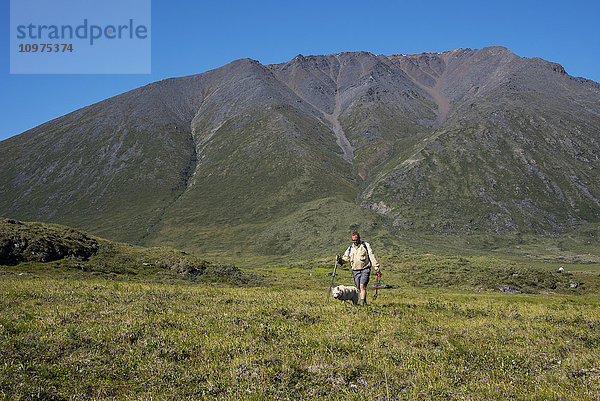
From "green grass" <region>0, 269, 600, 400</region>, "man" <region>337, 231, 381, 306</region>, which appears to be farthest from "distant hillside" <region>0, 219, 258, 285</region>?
"man" <region>337, 231, 381, 306</region>

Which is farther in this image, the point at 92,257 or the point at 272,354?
the point at 92,257

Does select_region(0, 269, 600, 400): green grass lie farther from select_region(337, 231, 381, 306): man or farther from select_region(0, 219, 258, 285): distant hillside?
select_region(0, 219, 258, 285): distant hillside

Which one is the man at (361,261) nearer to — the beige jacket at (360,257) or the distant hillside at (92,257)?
the beige jacket at (360,257)

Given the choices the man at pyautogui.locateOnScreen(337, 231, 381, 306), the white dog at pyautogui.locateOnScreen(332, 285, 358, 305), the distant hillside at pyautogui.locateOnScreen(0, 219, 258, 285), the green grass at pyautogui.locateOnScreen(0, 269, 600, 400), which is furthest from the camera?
the distant hillside at pyautogui.locateOnScreen(0, 219, 258, 285)

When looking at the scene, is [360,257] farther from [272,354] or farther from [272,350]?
[272,354]

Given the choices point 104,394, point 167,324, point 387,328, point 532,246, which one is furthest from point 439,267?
point 532,246

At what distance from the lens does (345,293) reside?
19.7m

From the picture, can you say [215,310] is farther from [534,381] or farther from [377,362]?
[534,381]

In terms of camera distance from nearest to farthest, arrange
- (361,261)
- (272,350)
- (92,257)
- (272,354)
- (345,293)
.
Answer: (272,354) < (272,350) < (361,261) < (345,293) < (92,257)

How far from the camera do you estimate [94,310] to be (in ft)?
44.1

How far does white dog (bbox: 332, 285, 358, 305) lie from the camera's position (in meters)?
19.5

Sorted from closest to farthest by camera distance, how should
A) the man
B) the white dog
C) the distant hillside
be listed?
1. the man
2. the white dog
3. the distant hillside

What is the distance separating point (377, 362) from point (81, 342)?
8.17 metres

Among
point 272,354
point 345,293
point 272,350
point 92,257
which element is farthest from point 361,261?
point 92,257
